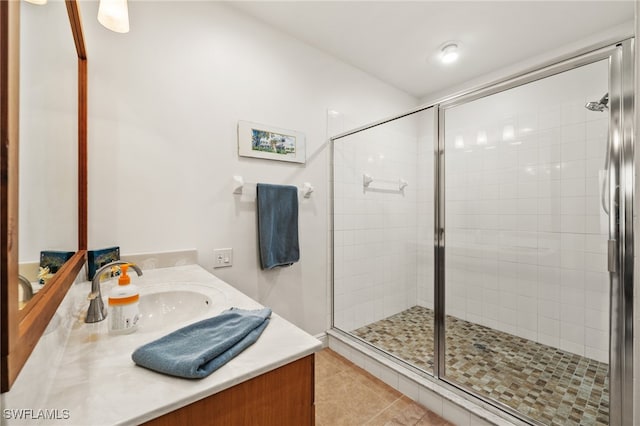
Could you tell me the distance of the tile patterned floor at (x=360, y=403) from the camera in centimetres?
139

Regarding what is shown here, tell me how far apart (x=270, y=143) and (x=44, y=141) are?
135cm

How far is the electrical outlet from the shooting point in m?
1.67

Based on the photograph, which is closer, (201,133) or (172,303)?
(172,303)

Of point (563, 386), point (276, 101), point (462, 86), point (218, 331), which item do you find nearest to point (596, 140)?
point (462, 86)

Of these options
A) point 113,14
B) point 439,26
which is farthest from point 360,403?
point 439,26

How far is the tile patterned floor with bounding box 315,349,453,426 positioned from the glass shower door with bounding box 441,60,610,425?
293mm

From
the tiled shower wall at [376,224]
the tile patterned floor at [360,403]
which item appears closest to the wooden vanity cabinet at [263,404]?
the tile patterned floor at [360,403]

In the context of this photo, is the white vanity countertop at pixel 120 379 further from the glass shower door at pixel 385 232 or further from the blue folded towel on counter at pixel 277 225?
the glass shower door at pixel 385 232

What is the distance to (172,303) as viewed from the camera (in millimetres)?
1127

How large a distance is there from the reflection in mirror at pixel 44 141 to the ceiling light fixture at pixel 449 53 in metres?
2.32

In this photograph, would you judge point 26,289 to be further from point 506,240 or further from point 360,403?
point 506,240

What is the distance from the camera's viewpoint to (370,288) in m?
2.43

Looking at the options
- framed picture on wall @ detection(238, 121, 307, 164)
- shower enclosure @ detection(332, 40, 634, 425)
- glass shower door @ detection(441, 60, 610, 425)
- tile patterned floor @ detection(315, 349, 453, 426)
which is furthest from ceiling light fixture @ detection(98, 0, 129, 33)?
tile patterned floor @ detection(315, 349, 453, 426)

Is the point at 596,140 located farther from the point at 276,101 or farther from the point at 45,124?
the point at 45,124
